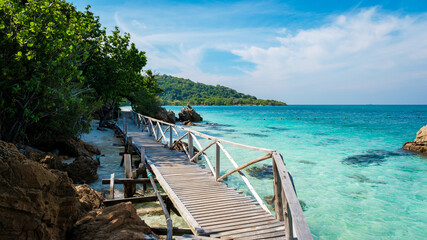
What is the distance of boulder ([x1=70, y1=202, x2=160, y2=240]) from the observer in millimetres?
3408

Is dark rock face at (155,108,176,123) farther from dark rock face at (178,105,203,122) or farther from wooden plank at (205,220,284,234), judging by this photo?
wooden plank at (205,220,284,234)

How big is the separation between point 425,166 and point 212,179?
15548 mm

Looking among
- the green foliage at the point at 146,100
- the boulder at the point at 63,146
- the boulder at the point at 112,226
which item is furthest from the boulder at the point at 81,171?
the green foliage at the point at 146,100

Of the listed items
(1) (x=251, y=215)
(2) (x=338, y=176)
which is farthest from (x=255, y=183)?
(1) (x=251, y=215)

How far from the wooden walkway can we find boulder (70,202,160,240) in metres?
1.22

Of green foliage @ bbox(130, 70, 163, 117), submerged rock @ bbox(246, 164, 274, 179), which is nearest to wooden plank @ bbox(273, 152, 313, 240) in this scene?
submerged rock @ bbox(246, 164, 274, 179)

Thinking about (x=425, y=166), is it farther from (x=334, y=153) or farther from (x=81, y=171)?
(x=81, y=171)

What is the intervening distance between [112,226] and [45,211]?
873 millimetres

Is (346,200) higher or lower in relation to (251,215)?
lower

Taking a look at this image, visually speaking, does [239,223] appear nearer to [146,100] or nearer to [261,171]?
[261,171]

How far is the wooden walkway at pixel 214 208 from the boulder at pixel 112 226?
1222mm

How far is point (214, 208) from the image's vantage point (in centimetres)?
549

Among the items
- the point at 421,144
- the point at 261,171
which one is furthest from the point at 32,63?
the point at 421,144

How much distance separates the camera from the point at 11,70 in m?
7.43
